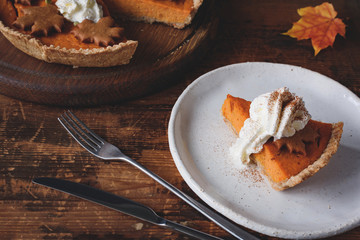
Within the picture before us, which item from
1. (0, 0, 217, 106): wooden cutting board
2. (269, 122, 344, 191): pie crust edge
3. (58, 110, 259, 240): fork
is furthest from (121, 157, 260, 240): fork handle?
(0, 0, 217, 106): wooden cutting board

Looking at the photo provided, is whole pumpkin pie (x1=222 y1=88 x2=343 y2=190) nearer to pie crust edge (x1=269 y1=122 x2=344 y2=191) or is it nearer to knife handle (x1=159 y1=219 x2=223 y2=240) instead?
pie crust edge (x1=269 y1=122 x2=344 y2=191)

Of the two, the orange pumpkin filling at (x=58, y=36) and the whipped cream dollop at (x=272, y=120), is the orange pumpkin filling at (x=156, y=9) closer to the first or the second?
the orange pumpkin filling at (x=58, y=36)

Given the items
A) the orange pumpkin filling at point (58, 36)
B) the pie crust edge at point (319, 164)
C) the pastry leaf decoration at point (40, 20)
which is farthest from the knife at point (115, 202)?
the pastry leaf decoration at point (40, 20)

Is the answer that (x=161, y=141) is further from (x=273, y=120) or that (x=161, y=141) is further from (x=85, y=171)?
(x=273, y=120)

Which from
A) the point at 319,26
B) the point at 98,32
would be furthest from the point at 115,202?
the point at 319,26

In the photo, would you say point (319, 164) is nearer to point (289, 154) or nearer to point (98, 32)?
point (289, 154)

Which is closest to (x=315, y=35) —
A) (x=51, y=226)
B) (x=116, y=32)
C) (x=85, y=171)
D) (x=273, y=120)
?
(x=273, y=120)

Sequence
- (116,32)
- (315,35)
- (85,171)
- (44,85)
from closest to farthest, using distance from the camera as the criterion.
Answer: (85,171)
(44,85)
(116,32)
(315,35)
